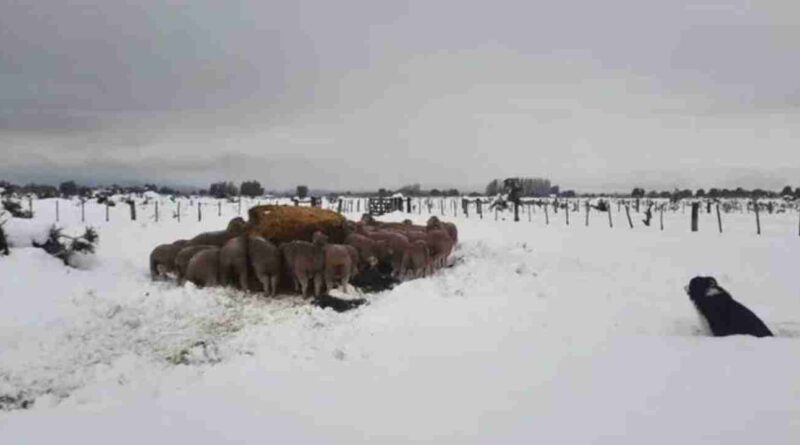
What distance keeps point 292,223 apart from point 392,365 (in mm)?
5952

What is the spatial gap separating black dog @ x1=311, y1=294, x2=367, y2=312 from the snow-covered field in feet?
1.16

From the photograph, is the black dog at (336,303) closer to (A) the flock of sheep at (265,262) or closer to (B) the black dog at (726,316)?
(A) the flock of sheep at (265,262)

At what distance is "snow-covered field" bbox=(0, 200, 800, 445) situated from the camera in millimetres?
4781

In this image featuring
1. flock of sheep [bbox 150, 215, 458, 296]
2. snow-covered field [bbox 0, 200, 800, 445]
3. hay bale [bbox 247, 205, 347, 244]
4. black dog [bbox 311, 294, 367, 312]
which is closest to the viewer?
snow-covered field [bbox 0, 200, 800, 445]

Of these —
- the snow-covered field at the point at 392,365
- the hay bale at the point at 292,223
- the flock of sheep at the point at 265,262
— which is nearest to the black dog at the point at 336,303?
the snow-covered field at the point at 392,365

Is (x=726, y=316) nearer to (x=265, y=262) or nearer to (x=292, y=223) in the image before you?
(x=265, y=262)

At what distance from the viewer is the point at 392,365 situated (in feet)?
20.7

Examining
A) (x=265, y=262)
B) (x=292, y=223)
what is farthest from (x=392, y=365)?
(x=292, y=223)

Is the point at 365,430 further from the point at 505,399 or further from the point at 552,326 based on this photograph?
the point at 552,326

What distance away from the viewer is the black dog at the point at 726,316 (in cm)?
707

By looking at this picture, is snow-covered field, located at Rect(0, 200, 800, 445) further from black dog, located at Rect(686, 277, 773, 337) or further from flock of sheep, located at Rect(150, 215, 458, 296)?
flock of sheep, located at Rect(150, 215, 458, 296)

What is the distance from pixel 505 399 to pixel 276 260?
572 centimetres

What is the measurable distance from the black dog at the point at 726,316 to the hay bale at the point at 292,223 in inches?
267

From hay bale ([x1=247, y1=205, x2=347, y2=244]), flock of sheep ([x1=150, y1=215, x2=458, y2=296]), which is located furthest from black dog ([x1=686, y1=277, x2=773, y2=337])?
hay bale ([x1=247, y1=205, x2=347, y2=244])
